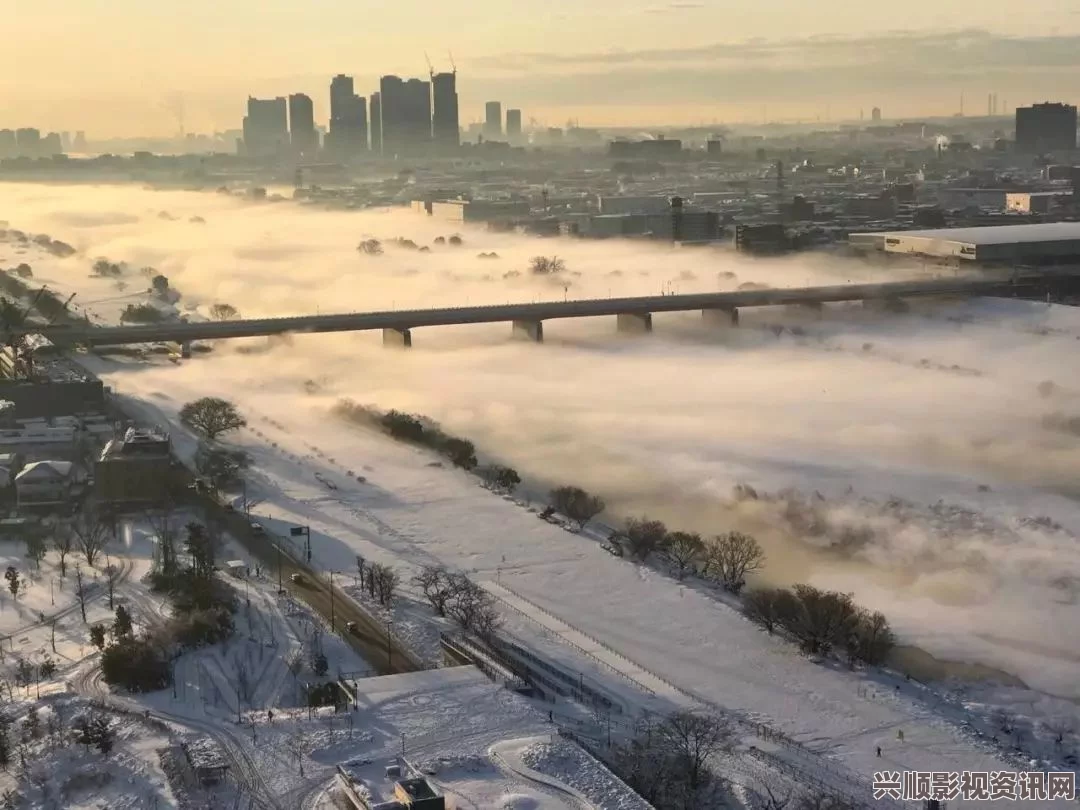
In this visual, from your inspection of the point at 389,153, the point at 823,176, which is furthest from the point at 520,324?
the point at 389,153

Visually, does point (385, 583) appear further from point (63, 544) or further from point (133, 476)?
point (133, 476)

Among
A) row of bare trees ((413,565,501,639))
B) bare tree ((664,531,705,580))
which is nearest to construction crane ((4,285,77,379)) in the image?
row of bare trees ((413,565,501,639))

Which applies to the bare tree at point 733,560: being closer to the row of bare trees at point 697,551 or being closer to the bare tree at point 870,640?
the row of bare trees at point 697,551

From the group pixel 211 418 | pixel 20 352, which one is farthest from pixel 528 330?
pixel 211 418

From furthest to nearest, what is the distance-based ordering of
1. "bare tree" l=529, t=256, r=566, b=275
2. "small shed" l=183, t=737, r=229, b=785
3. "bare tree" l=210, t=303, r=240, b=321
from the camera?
"bare tree" l=529, t=256, r=566, b=275, "bare tree" l=210, t=303, r=240, b=321, "small shed" l=183, t=737, r=229, b=785

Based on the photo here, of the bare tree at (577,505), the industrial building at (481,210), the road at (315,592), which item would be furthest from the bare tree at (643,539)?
the industrial building at (481,210)

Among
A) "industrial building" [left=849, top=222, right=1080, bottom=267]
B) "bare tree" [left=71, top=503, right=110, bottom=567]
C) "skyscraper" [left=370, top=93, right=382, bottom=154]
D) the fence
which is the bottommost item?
the fence

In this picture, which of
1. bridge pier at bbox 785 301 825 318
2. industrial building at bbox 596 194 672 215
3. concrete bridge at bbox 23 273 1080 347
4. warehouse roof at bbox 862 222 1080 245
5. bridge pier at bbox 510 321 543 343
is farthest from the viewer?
industrial building at bbox 596 194 672 215

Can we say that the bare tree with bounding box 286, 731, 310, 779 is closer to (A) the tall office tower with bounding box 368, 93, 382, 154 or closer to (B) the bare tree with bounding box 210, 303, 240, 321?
(B) the bare tree with bounding box 210, 303, 240, 321
